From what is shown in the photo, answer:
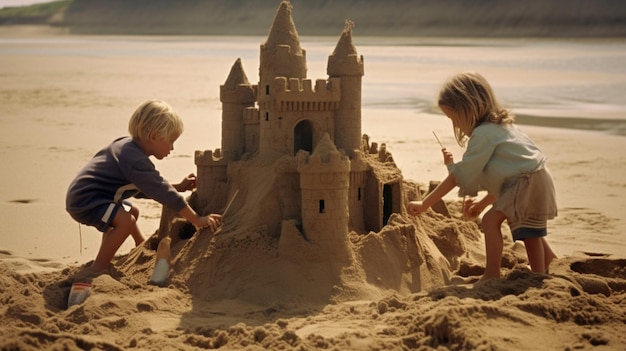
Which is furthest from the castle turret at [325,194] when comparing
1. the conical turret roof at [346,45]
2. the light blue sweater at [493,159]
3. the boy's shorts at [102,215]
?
the boy's shorts at [102,215]

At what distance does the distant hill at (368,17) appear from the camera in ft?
161

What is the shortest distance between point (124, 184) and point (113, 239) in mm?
366

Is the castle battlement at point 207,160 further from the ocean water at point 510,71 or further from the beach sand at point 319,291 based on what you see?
the ocean water at point 510,71

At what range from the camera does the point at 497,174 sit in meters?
5.98

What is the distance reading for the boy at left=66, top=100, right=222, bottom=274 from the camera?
625 cm

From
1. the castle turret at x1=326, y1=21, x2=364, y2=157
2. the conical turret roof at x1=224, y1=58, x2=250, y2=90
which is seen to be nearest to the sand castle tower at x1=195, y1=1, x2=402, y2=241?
the castle turret at x1=326, y1=21, x2=364, y2=157

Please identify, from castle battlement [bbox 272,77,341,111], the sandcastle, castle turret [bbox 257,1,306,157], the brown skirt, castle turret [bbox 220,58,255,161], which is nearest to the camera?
the brown skirt

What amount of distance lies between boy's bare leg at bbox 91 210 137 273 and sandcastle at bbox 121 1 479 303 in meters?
0.39

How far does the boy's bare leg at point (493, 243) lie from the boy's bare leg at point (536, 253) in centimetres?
22

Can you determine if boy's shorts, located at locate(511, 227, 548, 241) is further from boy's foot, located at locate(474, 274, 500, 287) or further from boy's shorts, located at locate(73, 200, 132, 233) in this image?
boy's shorts, located at locate(73, 200, 132, 233)

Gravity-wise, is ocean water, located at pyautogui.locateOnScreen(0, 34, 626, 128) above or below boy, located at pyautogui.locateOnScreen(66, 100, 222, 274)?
above

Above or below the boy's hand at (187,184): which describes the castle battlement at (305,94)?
above

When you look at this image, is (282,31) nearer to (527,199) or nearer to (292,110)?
(292,110)

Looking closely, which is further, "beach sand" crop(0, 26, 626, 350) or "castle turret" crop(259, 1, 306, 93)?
"castle turret" crop(259, 1, 306, 93)
